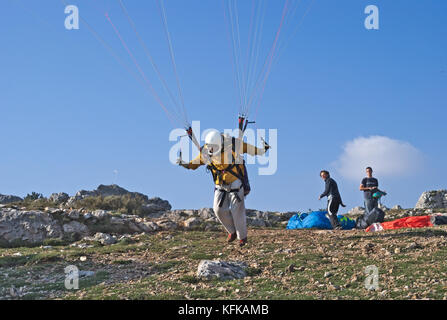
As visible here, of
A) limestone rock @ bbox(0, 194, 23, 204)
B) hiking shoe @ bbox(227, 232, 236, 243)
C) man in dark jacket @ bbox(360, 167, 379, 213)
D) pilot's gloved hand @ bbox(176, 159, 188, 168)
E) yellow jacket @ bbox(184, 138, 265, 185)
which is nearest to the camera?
yellow jacket @ bbox(184, 138, 265, 185)

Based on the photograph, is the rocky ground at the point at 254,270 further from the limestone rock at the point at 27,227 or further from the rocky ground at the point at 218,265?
the limestone rock at the point at 27,227

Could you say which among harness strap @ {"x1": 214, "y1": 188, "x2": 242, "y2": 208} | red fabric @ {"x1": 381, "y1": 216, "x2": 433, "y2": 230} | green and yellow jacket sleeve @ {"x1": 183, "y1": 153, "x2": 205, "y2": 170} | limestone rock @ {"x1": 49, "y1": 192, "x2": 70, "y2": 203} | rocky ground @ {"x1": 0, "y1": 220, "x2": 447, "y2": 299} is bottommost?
rocky ground @ {"x1": 0, "y1": 220, "x2": 447, "y2": 299}

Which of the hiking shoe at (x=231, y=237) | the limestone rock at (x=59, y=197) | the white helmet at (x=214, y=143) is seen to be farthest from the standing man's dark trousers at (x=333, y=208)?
the limestone rock at (x=59, y=197)

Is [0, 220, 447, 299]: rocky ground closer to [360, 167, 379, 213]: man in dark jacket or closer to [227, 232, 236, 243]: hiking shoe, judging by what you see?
[227, 232, 236, 243]: hiking shoe

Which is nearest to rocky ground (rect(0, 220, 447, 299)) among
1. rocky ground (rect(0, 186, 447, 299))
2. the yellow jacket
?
rocky ground (rect(0, 186, 447, 299))

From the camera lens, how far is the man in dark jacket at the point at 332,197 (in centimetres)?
1711

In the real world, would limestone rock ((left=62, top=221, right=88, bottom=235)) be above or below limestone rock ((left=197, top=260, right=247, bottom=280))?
above

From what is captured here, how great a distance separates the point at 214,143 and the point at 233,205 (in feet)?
5.50

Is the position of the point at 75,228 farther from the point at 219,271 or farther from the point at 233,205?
the point at 219,271

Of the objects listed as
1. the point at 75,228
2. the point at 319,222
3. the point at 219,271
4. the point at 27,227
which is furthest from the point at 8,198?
the point at 219,271

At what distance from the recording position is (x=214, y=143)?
11984mm

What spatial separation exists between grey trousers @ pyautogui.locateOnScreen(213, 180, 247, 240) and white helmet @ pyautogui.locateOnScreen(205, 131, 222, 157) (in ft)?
3.00

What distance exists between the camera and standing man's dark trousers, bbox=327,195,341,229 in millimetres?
17125

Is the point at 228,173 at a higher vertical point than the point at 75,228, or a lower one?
higher
